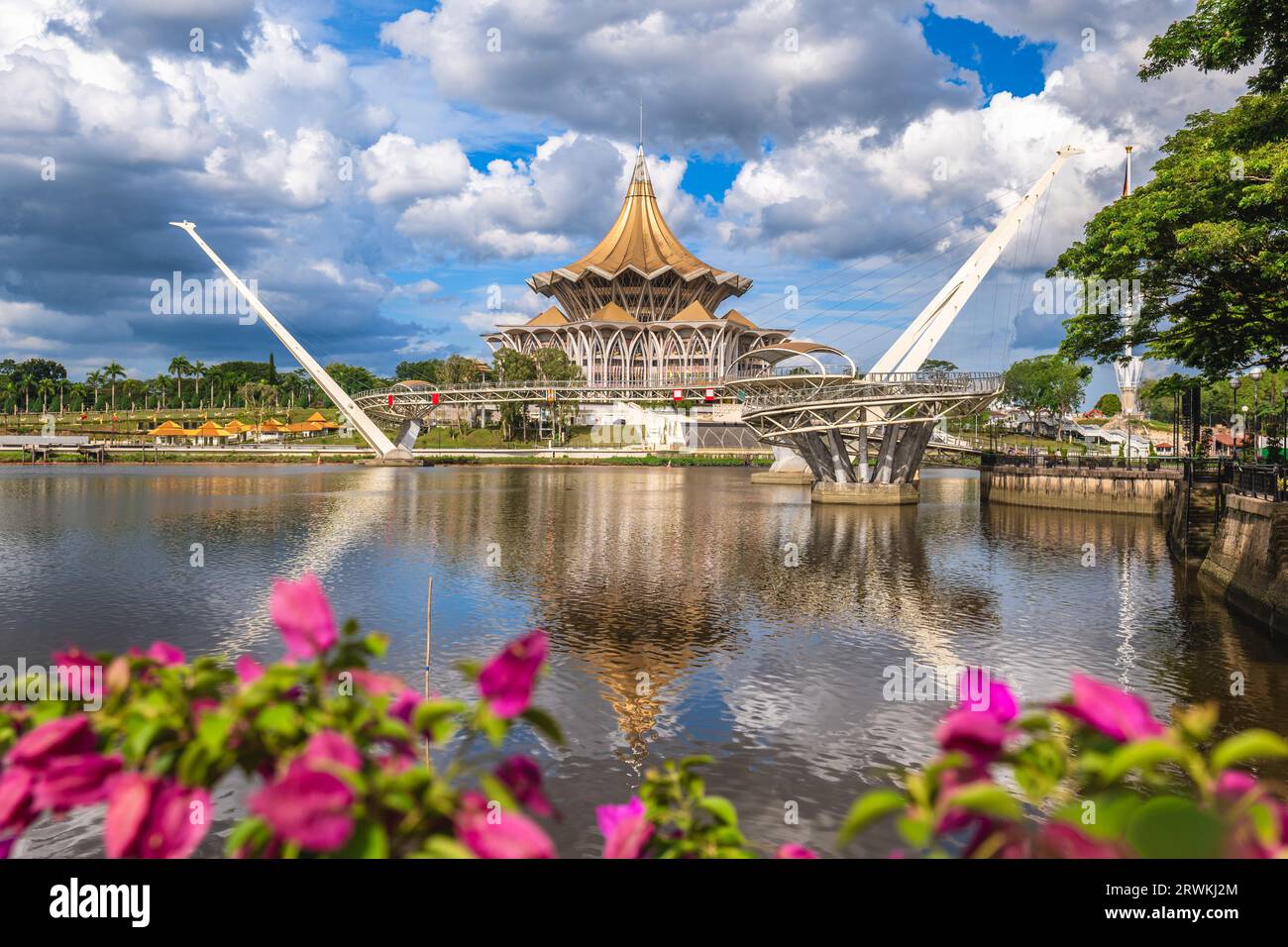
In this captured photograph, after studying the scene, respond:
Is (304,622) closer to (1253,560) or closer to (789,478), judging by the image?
(1253,560)

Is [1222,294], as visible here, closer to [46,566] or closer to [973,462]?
[46,566]

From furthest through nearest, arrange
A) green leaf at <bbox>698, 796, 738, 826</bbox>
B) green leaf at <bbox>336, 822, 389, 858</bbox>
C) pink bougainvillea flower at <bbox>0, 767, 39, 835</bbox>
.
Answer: green leaf at <bbox>698, 796, 738, 826</bbox>
pink bougainvillea flower at <bbox>0, 767, 39, 835</bbox>
green leaf at <bbox>336, 822, 389, 858</bbox>

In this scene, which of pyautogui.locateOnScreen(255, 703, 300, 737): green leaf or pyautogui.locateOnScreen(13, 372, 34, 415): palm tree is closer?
pyautogui.locateOnScreen(255, 703, 300, 737): green leaf

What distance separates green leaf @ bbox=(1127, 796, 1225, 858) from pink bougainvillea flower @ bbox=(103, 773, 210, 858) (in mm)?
1765

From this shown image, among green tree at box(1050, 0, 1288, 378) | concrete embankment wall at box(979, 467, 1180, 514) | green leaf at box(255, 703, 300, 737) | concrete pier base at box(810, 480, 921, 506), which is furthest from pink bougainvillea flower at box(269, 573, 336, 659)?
concrete pier base at box(810, 480, 921, 506)

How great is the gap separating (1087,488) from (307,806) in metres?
58.2

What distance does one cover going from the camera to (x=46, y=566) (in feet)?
95.7

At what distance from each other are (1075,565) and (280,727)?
34766 millimetres

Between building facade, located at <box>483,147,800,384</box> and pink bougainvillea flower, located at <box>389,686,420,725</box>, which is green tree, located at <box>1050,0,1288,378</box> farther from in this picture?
building facade, located at <box>483,147,800,384</box>

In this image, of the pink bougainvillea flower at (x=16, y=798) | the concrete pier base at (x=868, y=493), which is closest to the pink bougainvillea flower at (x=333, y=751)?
the pink bougainvillea flower at (x=16, y=798)

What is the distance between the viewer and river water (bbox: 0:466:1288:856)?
1292 centimetres

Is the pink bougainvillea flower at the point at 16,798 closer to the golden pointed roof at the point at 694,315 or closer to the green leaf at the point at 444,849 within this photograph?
the green leaf at the point at 444,849
